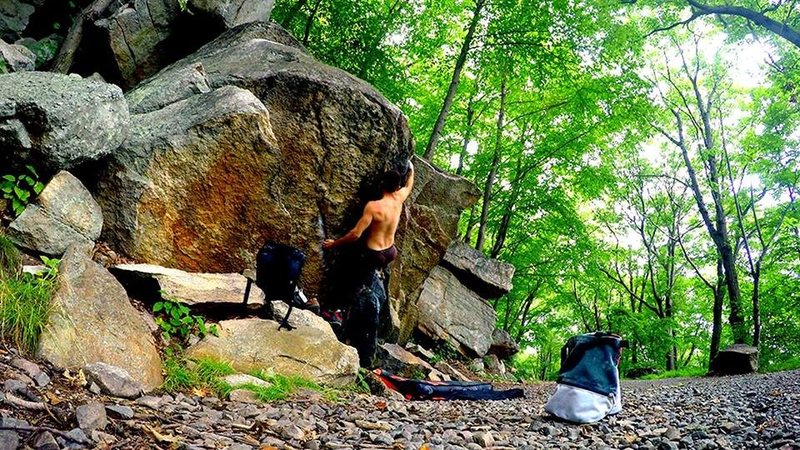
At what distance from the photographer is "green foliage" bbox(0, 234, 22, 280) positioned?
4.65m

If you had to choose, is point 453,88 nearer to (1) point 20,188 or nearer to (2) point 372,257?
(2) point 372,257

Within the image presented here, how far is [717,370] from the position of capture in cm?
1619

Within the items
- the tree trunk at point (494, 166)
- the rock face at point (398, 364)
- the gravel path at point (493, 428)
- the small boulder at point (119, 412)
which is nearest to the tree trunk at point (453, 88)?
the tree trunk at point (494, 166)

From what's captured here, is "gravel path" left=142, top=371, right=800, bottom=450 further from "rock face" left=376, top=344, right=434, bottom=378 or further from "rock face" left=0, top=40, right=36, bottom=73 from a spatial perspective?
"rock face" left=0, top=40, right=36, bottom=73

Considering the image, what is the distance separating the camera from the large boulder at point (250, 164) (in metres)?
6.91

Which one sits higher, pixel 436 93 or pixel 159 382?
pixel 436 93

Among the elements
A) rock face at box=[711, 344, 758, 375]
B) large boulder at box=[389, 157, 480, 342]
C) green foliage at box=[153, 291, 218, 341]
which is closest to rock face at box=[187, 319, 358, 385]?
green foliage at box=[153, 291, 218, 341]

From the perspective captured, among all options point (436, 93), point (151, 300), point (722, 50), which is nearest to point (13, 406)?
point (151, 300)

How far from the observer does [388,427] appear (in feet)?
13.7

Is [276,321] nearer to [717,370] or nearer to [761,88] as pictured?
[717,370]

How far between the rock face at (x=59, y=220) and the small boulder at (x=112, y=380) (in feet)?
7.51

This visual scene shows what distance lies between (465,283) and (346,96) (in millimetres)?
9459

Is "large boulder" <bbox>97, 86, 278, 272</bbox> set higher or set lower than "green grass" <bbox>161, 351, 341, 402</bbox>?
higher

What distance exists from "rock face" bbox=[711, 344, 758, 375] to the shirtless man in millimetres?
12768
